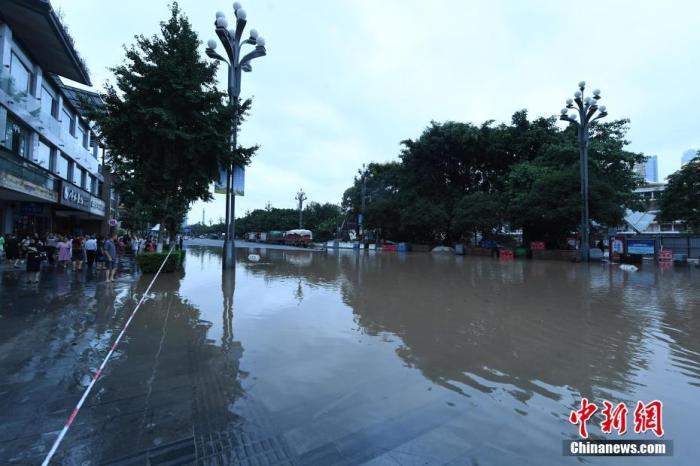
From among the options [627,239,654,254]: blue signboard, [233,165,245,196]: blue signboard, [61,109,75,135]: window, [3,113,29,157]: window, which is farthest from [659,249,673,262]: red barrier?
[61,109,75,135]: window

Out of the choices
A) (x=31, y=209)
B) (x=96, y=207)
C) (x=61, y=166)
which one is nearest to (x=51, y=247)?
(x=31, y=209)

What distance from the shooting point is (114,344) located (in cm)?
543

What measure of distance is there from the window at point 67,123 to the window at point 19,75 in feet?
20.0

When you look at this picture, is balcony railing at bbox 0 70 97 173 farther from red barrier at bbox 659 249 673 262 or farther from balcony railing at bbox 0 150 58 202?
red barrier at bbox 659 249 673 262

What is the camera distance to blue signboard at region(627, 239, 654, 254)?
24.0 meters

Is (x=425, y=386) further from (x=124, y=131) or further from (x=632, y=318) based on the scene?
(x=124, y=131)

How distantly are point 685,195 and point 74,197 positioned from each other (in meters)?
42.0

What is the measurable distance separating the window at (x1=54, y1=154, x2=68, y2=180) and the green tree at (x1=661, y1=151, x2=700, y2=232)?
4253cm

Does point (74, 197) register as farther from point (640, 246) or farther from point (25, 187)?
point (640, 246)

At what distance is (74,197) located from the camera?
2358 centimetres

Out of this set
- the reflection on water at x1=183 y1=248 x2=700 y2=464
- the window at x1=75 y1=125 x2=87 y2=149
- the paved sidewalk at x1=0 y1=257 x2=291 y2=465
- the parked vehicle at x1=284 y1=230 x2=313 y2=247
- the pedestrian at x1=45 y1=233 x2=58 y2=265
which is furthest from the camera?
the parked vehicle at x1=284 y1=230 x2=313 y2=247

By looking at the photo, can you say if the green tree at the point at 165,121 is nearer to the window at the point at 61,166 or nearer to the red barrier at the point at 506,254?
the window at the point at 61,166

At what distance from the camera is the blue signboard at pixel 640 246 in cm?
2395

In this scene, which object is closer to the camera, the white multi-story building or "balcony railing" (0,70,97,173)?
the white multi-story building
